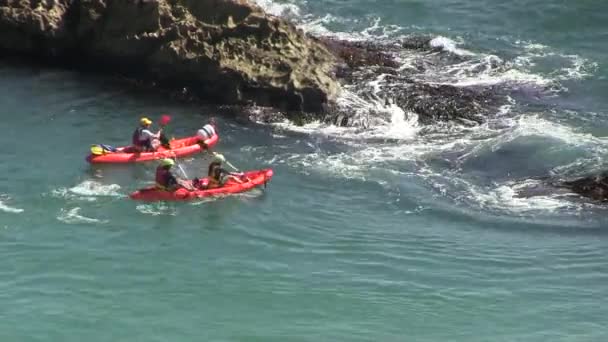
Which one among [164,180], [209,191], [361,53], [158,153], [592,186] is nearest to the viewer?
[164,180]

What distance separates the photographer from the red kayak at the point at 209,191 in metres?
25.2

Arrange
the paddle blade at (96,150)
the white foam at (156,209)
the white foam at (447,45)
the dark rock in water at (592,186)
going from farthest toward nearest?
1. the white foam at (447,45)
2. the paddle blade at (96,150)
3. the dark rock in water at (592,186)
4. the white foam at (156,209)

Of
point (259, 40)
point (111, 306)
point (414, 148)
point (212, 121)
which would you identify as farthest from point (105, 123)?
point (111, 306)

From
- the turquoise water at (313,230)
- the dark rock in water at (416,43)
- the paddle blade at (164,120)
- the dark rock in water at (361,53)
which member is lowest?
the turquoise water at (313,230)

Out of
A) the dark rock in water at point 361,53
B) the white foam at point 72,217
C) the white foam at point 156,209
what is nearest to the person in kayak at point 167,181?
the white foam at point 156,209

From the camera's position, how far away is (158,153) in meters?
28.4

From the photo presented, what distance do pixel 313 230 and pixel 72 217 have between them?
6.20m

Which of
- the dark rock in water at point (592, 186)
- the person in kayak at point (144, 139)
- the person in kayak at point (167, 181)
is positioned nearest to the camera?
the person in kayak at point (167, 181)

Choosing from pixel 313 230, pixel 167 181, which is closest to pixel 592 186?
pixel 313 230

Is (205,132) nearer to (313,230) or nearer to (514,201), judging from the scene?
(313,230)

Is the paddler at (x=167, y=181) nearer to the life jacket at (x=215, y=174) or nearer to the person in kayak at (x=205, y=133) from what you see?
the life jacket at (x=215, y=174)

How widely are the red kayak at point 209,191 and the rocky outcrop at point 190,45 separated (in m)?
5.86

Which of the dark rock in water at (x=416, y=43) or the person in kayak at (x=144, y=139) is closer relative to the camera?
the person in kayak at (x=144, y=139)

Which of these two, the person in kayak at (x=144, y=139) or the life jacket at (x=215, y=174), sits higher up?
the person in kayak at (x=144, y=139)
